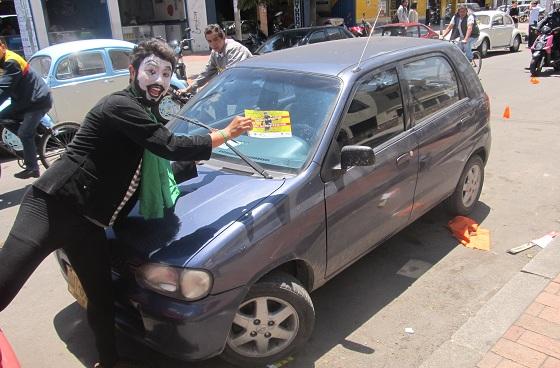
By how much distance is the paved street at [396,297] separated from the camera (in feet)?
10.4

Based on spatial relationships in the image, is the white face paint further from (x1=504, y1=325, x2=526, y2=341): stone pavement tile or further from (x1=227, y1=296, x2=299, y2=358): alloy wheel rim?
(x1=504, y1=325, x2=526, y2=341): stone pavement tile

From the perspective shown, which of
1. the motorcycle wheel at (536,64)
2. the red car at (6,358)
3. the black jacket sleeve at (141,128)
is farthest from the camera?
the motorcycle wheel at (536,64)

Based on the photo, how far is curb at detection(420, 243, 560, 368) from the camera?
3.00 meters

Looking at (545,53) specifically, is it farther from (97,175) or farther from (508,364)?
(97,175)

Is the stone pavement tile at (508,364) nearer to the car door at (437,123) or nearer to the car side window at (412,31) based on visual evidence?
the car door at (437,123)

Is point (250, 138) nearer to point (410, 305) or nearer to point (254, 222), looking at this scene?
point (254, 222)

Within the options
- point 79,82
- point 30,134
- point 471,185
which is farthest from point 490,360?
point 79,82

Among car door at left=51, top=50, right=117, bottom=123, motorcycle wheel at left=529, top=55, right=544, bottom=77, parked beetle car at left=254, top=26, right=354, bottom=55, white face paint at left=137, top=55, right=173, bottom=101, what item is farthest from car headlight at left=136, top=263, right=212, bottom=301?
motorcycle wheel at left=529, top=55, right=544, bottom=77

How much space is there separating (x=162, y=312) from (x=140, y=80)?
1.15 meters

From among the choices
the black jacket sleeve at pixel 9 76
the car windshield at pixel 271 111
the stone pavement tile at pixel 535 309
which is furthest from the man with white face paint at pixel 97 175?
the black jacket sleeve at pixel 9 76

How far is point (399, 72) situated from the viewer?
384 cm

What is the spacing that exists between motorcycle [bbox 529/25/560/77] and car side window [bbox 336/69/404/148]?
458 inches

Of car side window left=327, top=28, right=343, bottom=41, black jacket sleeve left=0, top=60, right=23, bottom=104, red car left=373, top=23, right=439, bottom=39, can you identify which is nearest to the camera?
black jacket sleeve left=0, top=60, right=23, bottom=104

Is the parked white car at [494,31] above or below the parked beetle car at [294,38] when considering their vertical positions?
below
